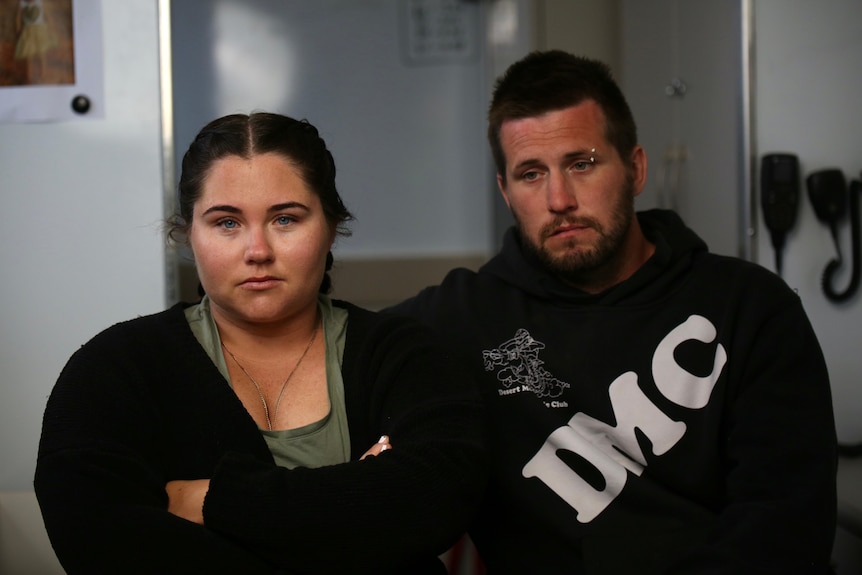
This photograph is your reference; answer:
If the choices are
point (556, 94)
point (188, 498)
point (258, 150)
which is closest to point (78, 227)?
point (258, 150)

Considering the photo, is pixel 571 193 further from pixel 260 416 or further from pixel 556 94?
pixel 260 416

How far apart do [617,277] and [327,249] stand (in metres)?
0.59

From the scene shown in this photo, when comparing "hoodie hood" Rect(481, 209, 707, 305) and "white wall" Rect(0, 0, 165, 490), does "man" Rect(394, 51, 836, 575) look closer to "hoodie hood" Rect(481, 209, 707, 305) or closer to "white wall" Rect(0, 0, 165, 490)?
"hoodie hood" Rect(481, 209, 707, 305)

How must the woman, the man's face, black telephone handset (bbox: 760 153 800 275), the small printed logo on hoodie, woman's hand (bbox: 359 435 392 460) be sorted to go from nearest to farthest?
1. the woman
2. woman's hand (bbox: 359 435 392 460)
3. the small printed logo on hoodie
4. the man's face
5. black telephone handset (bbox: 760 153 800 275)

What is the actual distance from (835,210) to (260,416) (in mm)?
1306

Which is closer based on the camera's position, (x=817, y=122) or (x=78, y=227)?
(x=78, y=227)

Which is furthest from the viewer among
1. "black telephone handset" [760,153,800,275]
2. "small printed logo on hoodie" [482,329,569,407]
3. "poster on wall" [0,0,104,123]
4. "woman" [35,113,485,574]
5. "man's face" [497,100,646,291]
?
"black telephone handset" [760,153,800,275]

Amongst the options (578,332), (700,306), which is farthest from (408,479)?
(700,306)

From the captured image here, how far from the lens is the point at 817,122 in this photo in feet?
6.12

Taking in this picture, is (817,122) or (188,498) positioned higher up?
(817,122)

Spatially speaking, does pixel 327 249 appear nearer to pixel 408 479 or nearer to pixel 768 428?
pixel 408 479

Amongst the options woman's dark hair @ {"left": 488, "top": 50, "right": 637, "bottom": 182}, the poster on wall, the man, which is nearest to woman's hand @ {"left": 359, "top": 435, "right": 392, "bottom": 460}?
the man

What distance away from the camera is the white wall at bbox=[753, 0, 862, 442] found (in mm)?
1812

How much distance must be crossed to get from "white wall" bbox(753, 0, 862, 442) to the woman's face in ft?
3.86
